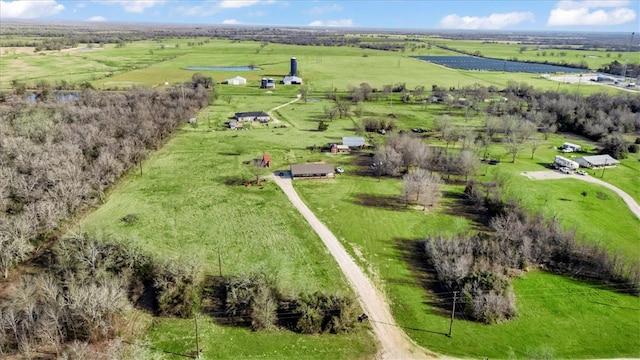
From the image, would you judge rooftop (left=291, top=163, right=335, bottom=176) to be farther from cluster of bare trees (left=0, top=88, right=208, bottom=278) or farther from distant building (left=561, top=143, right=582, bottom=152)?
distant building (left=561, top=143, right=582, bottom=152)

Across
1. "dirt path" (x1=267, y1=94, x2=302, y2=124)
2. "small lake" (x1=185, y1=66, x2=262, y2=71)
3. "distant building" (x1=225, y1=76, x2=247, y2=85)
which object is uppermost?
"small lake" (x1=185, y1=66, x2=262, y2=71)

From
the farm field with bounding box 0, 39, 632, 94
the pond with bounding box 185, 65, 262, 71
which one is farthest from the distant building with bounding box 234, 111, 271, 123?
the pond with bounding box 185, 65, 262, 71

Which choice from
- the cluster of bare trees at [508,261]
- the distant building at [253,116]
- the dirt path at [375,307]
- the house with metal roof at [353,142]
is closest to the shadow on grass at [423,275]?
the cluster of bare trees at [508,261]

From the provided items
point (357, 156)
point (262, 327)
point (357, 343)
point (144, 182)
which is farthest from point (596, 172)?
point (144, 182)

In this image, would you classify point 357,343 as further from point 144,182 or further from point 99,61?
point 99,61

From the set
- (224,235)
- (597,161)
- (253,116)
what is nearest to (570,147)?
(597,161)

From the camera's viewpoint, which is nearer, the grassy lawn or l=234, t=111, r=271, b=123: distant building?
the grassy lawn

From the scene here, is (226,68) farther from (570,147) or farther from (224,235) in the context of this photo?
(224,235)
